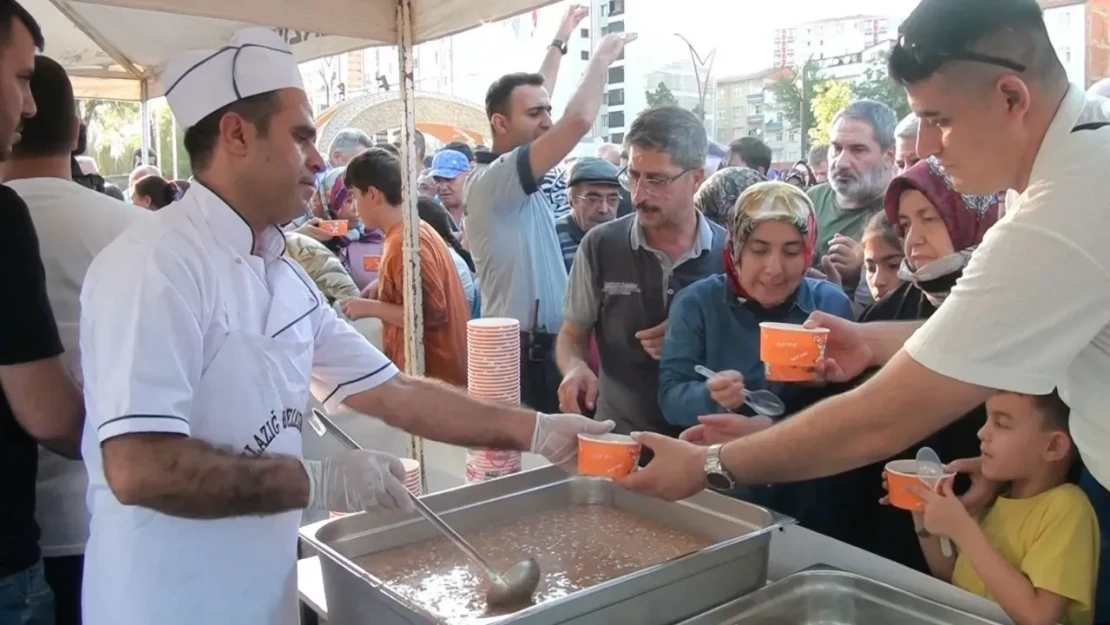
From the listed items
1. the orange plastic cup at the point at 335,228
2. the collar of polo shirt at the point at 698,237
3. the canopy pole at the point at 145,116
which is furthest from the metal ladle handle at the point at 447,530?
the canopy pole at the point at 145,116

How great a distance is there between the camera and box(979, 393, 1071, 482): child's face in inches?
52.7

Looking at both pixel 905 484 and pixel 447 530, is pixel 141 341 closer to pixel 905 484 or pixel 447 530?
pixel 447 530

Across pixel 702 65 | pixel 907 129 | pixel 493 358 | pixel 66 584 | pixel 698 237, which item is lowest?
pixel 66 584

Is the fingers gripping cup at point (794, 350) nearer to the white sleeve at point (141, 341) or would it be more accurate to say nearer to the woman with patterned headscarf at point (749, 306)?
the woman with patterned headscarf at point (749, 306)

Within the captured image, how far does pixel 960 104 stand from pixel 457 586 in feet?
3.40

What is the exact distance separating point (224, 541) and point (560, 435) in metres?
0.69

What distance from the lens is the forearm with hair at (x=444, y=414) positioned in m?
1.72

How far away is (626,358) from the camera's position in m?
2.25

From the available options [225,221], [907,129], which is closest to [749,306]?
[225,221]

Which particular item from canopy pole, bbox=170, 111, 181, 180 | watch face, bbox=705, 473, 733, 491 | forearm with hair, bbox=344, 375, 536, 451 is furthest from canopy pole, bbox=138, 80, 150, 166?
watch face, bbox=705, 473, 733, 491

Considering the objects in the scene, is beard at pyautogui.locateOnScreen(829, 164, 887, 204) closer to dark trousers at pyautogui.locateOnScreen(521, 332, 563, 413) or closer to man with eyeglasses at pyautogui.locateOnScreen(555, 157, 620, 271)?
man with eyeglasses at pyautogui.locateOnScreen(555, 157, 620, 271)

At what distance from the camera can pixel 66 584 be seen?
1.68m

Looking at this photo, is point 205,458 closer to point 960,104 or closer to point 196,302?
point 196,302

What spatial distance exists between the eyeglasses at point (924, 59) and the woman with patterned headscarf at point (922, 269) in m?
0.57
